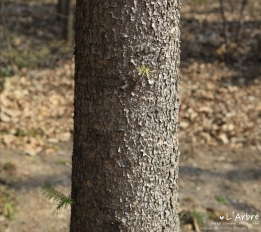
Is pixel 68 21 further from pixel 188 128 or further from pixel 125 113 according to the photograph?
pixel 125 113

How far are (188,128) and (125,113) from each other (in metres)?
4.34

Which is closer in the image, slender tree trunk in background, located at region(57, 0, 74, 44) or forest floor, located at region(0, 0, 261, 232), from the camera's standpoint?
forest floor, located at region(0, 0, 261, 232)

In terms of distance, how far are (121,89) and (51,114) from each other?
454cm

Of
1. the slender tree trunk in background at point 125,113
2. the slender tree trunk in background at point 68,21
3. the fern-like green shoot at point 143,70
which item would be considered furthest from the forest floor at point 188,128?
the fern-like green shoot at point 143,70

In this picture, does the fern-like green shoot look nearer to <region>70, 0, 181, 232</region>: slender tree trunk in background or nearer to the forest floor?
<region>70, 0, 181, 232</region>: slender tree trunk in background

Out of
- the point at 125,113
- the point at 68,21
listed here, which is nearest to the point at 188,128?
the point at 68,21

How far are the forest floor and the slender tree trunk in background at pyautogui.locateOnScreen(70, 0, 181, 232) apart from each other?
2.23 metres

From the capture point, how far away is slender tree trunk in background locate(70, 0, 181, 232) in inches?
70.8

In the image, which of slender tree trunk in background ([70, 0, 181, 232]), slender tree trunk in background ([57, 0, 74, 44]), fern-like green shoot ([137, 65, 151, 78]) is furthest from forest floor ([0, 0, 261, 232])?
fern-like green shoot ([137, 65, 151, 78])

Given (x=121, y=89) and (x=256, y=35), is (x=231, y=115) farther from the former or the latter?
(x=121, y=89)

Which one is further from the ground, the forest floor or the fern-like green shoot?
the fern-like green shoot

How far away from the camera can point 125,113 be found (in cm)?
186

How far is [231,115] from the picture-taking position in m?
6.32

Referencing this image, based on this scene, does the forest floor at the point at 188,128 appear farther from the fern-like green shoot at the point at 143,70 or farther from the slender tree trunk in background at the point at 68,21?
the fern-like green shoot at the point at 143,70
